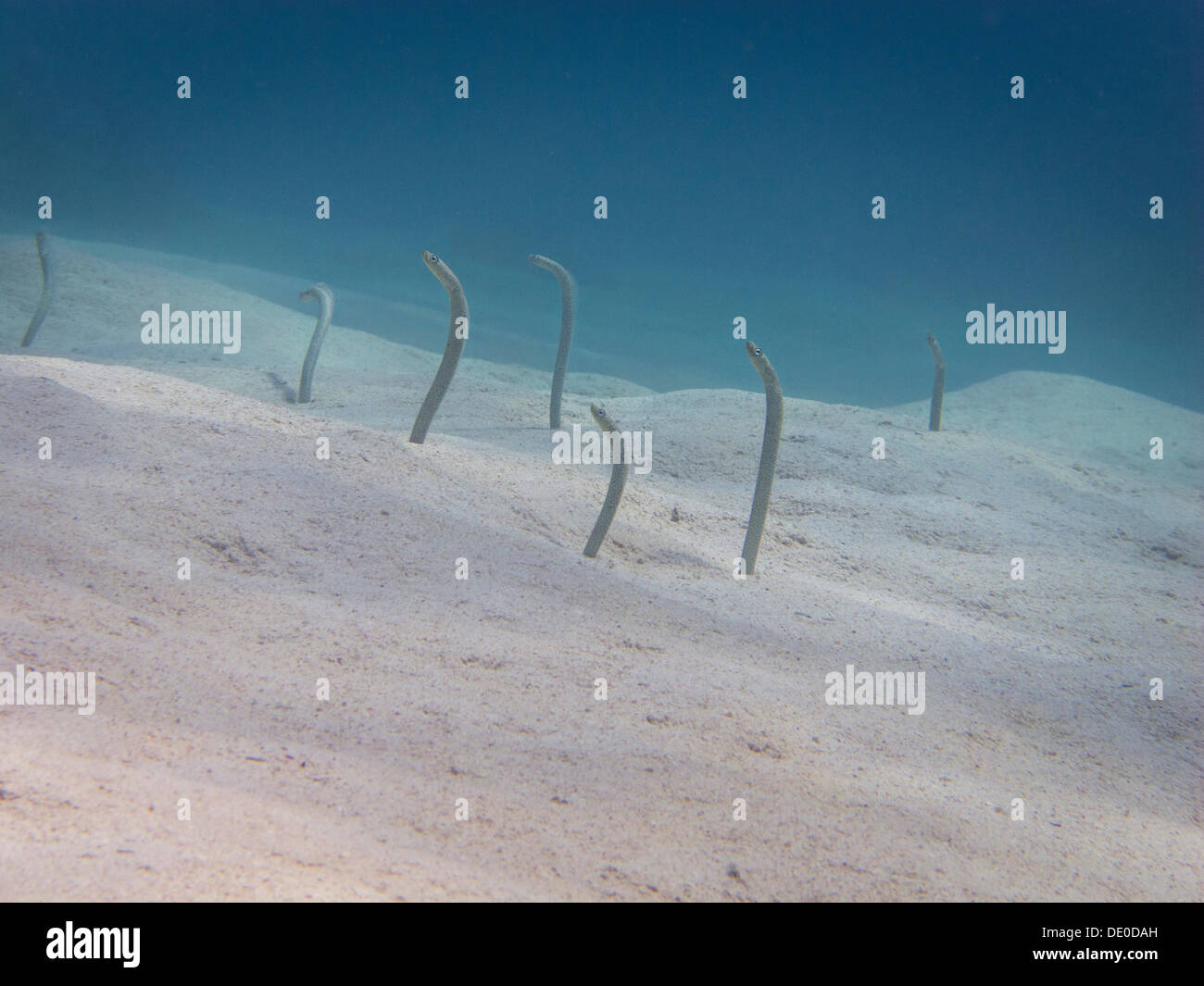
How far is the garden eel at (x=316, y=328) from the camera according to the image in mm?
9258

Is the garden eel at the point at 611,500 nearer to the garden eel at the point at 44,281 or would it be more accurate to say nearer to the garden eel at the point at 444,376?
the garden eel at the point at 444,376

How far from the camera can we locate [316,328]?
9.51 meters

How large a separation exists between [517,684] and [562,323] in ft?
21.0

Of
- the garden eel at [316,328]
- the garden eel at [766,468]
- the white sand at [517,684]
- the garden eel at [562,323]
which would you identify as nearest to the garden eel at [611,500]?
the white sand at [517,684]

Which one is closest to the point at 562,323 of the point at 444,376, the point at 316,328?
the point at 444,376

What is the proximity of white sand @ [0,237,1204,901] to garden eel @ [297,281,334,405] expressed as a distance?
10.8 ft

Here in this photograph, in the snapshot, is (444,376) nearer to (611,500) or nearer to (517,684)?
(611,500)

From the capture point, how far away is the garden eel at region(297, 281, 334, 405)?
926 cm

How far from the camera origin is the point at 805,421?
11.2 m

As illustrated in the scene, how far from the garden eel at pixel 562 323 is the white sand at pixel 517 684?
2.56 meters

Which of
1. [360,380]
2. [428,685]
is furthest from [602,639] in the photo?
[360,380]

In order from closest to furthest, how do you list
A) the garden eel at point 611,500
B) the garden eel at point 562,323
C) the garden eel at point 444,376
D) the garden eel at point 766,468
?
the garden eel at point 611,500
the garden eel at point 766,468
the garden eel at point 444,376
the garden eel at point 562,323

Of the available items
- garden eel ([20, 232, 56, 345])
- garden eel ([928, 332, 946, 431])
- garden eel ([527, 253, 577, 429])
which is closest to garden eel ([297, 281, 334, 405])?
garden eel ([527, 253, 577, 429])
